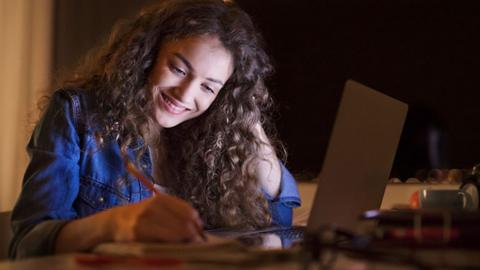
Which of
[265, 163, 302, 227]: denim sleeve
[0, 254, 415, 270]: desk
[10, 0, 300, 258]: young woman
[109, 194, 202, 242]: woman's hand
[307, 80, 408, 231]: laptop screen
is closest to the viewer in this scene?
[0, 254, 415, 270]: desk

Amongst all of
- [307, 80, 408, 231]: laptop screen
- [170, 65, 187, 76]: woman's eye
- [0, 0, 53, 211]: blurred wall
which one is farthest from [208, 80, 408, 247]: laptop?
[0, 0, 53, 211]: blurred wall

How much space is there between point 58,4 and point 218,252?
2.15 meters

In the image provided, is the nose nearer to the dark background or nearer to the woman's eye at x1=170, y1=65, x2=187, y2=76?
the woman's eye at x1=170, y1=65, x2=187, y2=76

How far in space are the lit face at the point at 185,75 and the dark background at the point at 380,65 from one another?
0.79 metres

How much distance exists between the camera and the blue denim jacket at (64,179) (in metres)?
1.03

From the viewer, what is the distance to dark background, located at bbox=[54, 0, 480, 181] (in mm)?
2021

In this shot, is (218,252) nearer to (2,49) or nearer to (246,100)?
(246,100)

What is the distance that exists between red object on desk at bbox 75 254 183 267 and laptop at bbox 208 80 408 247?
0.30 metres

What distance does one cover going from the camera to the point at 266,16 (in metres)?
2.33

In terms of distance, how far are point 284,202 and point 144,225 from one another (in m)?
0.87

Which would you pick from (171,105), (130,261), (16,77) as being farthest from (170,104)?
(16,77)

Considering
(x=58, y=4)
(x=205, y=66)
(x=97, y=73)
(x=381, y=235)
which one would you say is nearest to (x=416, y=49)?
(x=205, y=66)

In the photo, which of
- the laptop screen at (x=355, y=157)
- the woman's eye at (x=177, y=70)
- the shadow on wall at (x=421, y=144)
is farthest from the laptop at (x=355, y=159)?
the shadow on wall at (x=421, y=144)

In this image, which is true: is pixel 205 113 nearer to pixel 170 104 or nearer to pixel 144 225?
pixel 170 104
